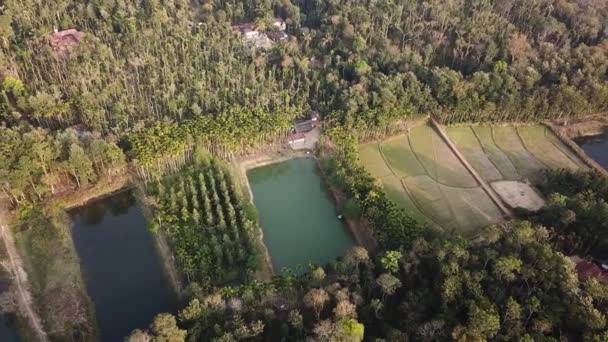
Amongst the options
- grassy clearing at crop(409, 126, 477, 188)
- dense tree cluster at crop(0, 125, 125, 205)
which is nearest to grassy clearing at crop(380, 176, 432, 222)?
grassy clearing at crop(409, 126, 477, 188)

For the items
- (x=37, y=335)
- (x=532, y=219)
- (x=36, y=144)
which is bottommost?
(x=37, y=335)

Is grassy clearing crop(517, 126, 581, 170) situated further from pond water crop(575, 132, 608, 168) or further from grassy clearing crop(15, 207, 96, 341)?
grassy clearing crop(15, 207, 96, 341)

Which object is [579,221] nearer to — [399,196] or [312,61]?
[399,196]

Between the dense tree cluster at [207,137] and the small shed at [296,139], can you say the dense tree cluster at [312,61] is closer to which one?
the dense tree cluster at [207,137]

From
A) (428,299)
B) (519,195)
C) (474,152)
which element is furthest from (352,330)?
(474,152)

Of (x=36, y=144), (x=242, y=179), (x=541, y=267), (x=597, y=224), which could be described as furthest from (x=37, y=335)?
(x=597, y=224)

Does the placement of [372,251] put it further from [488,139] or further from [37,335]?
[37,335]

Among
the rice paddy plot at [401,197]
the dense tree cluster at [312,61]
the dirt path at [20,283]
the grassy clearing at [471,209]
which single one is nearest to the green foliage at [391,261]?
the rice paddy plot at [401,197]
